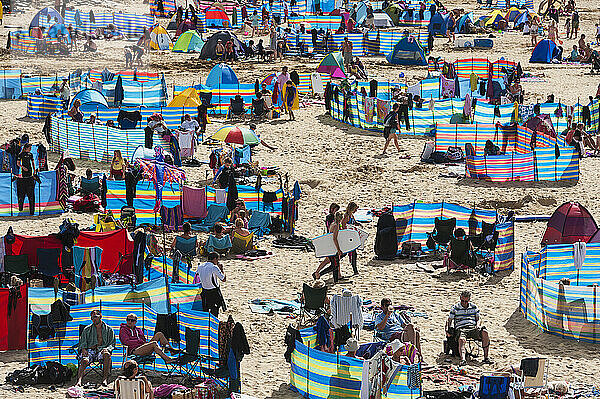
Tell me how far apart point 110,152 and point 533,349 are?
41.7ft

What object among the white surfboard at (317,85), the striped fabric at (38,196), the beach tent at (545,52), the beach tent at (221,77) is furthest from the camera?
the beach tent at (545,52)

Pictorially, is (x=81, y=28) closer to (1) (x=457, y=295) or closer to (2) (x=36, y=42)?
(2) (x=36, y=42)

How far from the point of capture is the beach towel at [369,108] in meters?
29.2

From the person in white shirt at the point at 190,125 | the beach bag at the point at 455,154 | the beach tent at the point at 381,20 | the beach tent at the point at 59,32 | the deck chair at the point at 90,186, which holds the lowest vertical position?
the deck chair at the point at 90,186

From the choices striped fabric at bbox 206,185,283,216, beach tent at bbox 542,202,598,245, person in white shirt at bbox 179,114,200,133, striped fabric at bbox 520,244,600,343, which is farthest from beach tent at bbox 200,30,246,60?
striped fabric at bbox 520,244,600,343

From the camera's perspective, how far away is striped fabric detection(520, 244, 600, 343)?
15750 millimetres

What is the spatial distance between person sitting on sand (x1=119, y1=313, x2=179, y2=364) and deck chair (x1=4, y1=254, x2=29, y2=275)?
295 cm

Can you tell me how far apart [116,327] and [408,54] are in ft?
88.4

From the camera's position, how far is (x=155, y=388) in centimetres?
1383

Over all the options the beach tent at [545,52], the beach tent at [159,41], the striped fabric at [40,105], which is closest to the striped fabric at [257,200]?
the striped fabric at [40,105]

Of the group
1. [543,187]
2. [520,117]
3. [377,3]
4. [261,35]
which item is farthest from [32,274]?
[377,3]

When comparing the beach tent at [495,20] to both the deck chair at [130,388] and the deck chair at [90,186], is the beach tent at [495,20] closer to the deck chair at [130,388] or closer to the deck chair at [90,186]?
the deck chair at [90,186]

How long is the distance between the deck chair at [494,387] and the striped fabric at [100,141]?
44.7 ft

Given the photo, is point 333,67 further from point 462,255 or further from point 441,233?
point 462,255
